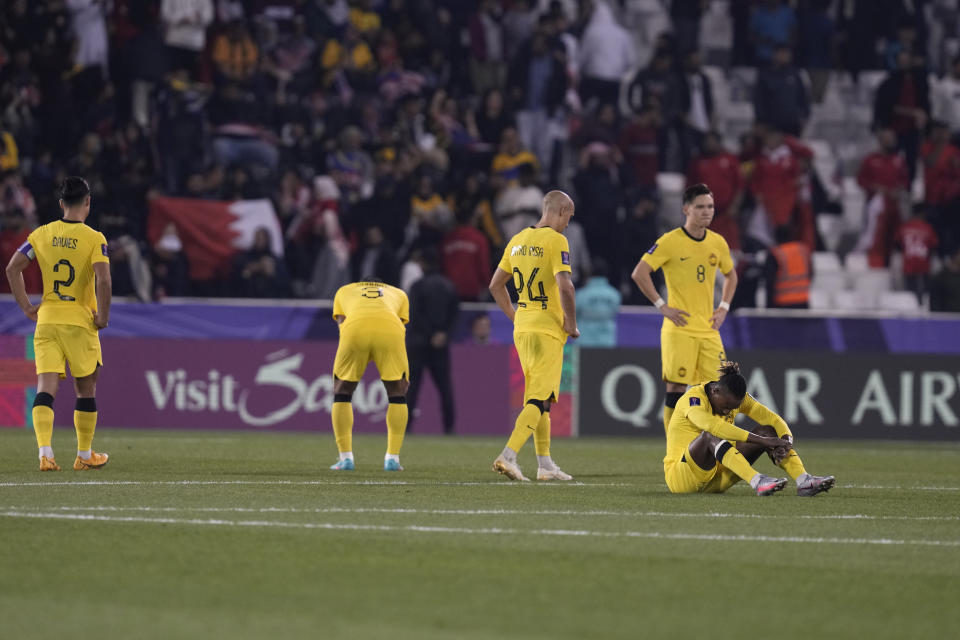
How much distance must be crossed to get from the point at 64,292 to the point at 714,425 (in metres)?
4.76

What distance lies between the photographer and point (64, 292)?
469 inches

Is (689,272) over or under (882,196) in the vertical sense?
under

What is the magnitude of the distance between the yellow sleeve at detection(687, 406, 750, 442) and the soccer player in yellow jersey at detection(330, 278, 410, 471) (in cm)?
284

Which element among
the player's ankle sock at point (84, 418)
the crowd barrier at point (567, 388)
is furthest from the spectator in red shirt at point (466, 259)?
the player's ankle sock at point (84, 418)

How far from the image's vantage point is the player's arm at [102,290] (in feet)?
38.4

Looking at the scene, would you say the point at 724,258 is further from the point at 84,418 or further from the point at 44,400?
the point at 44,400

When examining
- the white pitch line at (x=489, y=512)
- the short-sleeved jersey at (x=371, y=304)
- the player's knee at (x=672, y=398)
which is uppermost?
the short-sleeved jersey at (x=371, y=304)

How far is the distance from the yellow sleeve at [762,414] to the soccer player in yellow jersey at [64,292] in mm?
4507

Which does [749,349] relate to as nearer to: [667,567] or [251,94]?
[251,94]

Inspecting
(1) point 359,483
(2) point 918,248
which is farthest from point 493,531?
(2) point 918,248

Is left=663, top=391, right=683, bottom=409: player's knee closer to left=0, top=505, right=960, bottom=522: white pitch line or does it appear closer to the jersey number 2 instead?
left=0, top=505, right=960, bottom=522: white pitch line

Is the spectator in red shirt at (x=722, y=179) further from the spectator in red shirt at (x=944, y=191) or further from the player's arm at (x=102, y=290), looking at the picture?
the player's arm at (x=102, y=290)

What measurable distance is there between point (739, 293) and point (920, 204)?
3.58m

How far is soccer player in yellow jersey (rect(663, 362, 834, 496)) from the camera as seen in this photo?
10.3 metres
